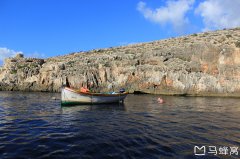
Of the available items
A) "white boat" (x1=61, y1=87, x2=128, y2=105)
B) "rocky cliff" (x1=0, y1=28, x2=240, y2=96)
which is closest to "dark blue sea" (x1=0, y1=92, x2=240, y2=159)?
"white boat" (x1=61, y1=87, x2=128, y2=105)

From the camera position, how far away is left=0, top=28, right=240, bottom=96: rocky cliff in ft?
163

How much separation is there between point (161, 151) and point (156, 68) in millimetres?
42930

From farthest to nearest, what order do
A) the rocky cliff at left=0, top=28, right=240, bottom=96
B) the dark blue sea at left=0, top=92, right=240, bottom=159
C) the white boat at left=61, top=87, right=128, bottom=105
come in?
the rocky cliff at left=0, top=28, right=240, bottom=96 → the white boat at left=61, top=87, right=128, bottom=105 → the dark blue sea at left=0, top=92, right=240, bottom=159

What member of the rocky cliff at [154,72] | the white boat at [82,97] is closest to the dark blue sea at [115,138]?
the white boat at [82,97]

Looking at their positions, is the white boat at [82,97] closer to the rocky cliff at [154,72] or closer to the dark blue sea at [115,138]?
the dark blue sea at [115,138]

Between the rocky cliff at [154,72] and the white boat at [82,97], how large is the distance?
73.1ft

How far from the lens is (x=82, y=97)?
98.4 ft

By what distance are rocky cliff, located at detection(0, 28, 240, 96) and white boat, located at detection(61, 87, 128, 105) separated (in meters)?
22.3

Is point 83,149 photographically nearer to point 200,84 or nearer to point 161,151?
point 161,151

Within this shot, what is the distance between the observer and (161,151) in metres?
11.9

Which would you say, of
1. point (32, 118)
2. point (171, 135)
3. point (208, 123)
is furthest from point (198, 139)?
point (32, 118)

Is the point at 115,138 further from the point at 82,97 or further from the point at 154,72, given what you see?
the point at 154,72

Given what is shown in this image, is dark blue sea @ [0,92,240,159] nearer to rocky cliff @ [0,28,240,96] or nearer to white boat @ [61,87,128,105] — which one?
white boat @ [61,87,128,105]

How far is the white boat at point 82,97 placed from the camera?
29062 millimetres
